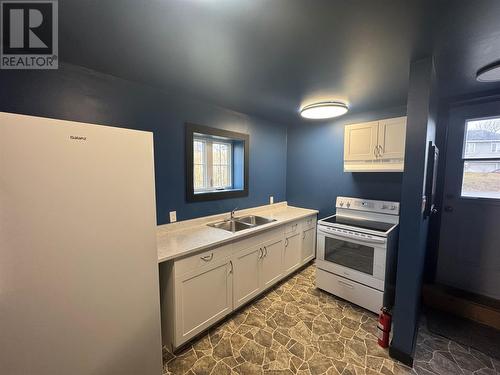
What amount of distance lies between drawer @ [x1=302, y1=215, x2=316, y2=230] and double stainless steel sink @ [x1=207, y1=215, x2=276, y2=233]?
2.13 feet

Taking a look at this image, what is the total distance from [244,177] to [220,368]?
2067 mm

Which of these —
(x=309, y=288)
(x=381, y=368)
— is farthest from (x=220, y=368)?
(x=309, y=288)

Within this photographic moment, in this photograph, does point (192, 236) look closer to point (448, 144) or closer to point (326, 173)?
point (326, 173)

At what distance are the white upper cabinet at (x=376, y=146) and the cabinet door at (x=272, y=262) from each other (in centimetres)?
134

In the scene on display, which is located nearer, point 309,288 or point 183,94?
point 183,94

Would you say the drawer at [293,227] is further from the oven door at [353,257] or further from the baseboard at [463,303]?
the baseboard at [463,303]

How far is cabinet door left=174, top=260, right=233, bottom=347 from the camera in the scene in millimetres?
1680

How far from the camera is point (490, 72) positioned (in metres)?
1.60

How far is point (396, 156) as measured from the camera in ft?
7.66

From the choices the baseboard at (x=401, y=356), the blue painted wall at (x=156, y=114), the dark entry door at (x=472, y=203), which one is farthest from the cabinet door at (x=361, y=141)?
the baseboard at (x=401, y=356)

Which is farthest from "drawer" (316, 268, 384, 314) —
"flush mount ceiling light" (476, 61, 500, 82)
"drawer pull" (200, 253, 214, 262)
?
"flush mount ceiling light" (476, 61, 500, 82)

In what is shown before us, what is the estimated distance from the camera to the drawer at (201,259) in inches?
64.5

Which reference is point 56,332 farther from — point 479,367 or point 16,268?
point 479,367

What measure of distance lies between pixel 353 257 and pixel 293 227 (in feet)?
2.64
